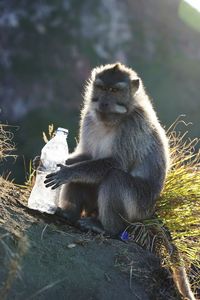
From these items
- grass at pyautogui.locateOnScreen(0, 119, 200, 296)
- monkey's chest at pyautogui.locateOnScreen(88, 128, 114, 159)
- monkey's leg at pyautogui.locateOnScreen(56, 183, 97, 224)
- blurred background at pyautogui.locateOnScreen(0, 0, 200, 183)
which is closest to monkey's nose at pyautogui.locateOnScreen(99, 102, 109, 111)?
monkey's chest at pyautogui.locateOnScreen(88, 128, 114, 159)

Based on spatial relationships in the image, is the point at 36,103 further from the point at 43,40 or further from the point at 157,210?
the point at 157,210

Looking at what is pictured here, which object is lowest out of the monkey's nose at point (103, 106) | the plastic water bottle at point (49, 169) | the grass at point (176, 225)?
the grass at point (176, 225)

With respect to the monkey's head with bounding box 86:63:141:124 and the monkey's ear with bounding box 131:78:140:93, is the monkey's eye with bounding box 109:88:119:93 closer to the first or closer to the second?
the monkey's head with bounding box 86:63:141:124

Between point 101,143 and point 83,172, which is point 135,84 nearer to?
point 101,143

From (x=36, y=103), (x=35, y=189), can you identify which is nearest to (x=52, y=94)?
(x=36, y=103)

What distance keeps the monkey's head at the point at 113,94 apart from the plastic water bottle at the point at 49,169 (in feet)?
1.55

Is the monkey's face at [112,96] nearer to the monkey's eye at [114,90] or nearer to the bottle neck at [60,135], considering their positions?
the monkey's eye at [114,90]

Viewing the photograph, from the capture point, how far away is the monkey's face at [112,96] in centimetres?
545

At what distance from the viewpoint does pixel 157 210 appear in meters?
5.76

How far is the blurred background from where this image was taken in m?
17.6

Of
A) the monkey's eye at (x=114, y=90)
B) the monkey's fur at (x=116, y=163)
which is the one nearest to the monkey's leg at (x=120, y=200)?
the monkey's fur at (x=116, y=163)

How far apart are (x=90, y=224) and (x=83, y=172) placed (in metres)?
0.41

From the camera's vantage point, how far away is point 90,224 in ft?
17.5

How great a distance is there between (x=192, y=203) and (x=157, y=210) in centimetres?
32
